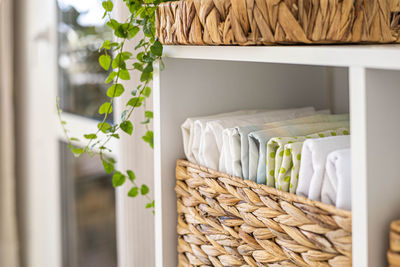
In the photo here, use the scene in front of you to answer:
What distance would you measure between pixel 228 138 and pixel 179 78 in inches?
6.8

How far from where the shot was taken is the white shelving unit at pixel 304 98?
1.56 ft

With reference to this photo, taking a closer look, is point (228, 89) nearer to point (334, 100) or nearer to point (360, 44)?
point (334, 100)

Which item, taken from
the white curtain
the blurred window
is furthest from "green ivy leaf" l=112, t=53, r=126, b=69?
the white curtain

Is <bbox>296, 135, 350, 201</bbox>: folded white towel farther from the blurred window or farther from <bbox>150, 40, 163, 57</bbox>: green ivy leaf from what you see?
the blurred window

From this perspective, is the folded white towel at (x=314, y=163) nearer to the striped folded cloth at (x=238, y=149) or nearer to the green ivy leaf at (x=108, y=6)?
the striped folded cloth at (x=238, y=149)

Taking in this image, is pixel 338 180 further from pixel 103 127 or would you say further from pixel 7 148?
pixel 7 148

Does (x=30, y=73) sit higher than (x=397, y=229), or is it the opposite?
(x=30, y=73)

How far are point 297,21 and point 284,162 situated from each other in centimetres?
18

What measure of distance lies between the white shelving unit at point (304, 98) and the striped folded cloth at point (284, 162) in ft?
0.35

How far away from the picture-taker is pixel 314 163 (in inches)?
22.5

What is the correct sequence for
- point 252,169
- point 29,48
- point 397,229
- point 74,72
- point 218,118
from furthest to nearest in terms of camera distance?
point 29,48, point 74,72, point 218,118, point 252,169, point 397,229

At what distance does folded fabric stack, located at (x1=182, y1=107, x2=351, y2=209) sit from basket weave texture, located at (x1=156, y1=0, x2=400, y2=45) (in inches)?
5.1

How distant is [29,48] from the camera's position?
1.98 metres

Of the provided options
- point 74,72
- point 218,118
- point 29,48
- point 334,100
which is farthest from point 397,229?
point 29,48
